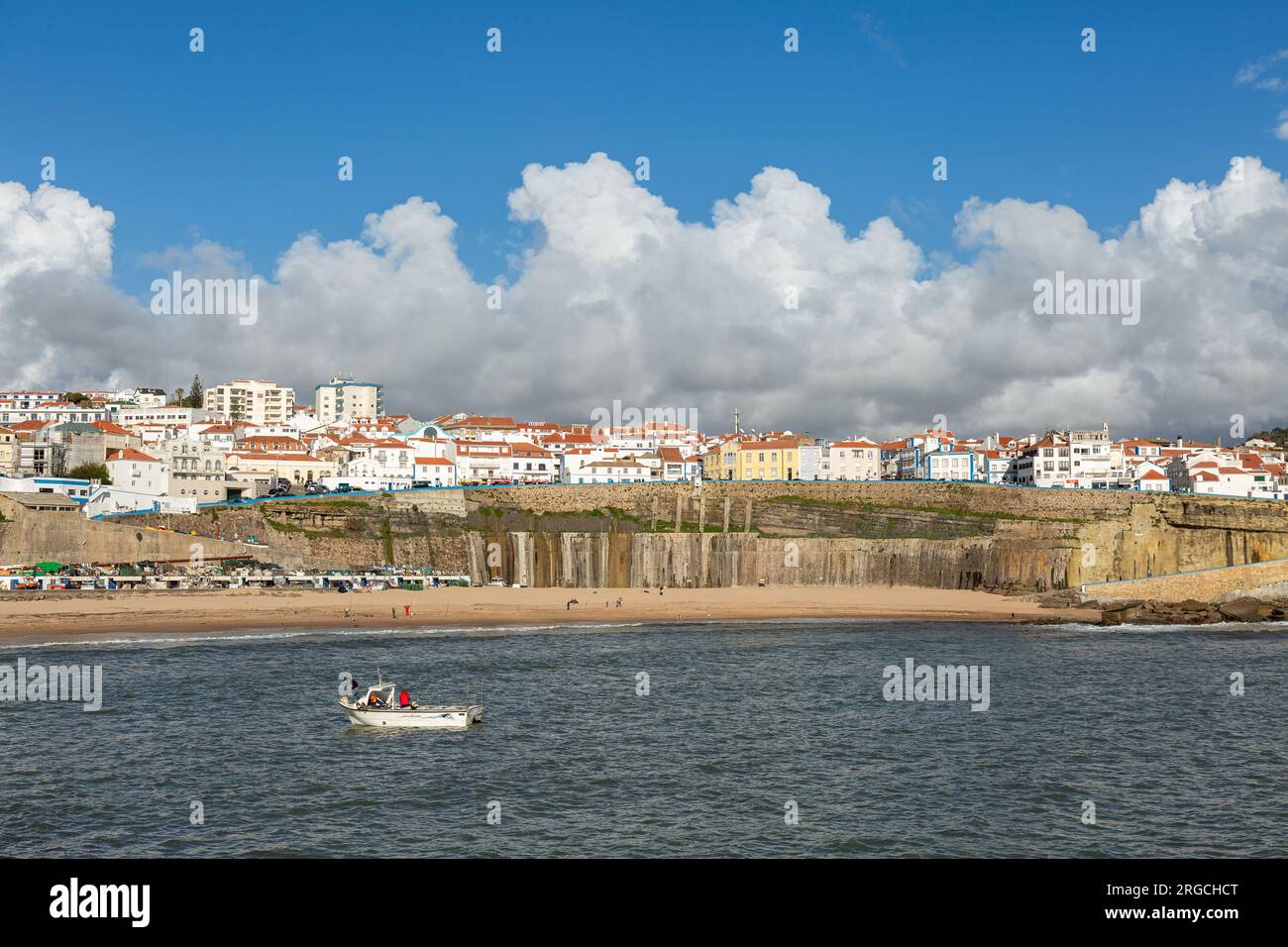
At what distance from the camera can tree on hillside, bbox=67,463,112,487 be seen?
102881mm

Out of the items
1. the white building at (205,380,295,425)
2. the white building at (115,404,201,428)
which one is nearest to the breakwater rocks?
the white building at (115,404,201,428)

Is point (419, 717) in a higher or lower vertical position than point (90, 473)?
lower

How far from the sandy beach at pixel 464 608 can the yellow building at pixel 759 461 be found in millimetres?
41468

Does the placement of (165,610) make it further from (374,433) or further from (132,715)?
(374,433)

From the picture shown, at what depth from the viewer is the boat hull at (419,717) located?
30.0 metres

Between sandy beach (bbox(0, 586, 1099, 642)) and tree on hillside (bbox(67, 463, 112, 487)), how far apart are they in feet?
149

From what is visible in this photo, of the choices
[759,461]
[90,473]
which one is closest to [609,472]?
[759,461]

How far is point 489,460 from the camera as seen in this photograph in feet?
395

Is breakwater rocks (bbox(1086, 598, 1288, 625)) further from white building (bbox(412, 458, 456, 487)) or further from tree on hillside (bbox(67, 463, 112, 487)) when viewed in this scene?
tree on hillside (bbox(67, 463, 112, 487))

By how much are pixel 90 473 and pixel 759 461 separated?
70.1 m

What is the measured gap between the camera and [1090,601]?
6931 cm

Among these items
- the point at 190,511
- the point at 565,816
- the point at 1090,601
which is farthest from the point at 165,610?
the point at 1090,601

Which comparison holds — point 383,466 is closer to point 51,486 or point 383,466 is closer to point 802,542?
point 51,486
